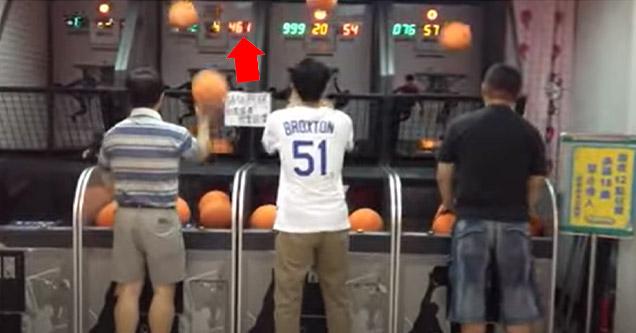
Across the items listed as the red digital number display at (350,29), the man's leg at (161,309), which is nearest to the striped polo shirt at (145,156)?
the man's leg at (161,309)

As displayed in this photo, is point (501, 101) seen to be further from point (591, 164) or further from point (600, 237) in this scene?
point (600, 237)

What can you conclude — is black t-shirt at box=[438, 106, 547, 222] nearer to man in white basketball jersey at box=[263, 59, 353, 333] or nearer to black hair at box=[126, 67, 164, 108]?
man in white basketball jersey at box=[263, 59, 353, 333]

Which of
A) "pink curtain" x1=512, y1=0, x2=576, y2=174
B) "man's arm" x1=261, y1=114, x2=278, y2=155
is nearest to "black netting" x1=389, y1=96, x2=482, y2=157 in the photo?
"pink curtain" x1=512, y1=0, x2=576, y2=174

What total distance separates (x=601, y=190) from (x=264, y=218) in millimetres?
1698

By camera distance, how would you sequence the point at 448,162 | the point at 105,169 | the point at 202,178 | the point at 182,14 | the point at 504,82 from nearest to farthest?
the point at 504,82 → the point at 448,162 → the point at 105,169 → the point at 202,178 → the point at 182,14

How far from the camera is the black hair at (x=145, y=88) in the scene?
3621 mm

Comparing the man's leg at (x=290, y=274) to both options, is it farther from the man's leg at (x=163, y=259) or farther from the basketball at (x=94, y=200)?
the basketball at (x=94, y=200)

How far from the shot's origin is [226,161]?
4.90m

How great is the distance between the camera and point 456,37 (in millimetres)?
4984

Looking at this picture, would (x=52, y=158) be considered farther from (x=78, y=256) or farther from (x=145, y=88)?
(x=145, y=88)

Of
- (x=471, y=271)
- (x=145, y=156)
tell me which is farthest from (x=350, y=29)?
(x=471, y=271)
